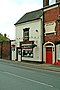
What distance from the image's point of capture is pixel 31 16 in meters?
44.7

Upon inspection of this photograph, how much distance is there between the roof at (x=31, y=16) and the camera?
137 ft

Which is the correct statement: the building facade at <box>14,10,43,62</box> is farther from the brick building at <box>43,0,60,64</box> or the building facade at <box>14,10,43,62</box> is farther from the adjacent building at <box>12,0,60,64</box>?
the brick building at <box>43,0,60,64</box>

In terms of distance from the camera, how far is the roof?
41803 millimetres

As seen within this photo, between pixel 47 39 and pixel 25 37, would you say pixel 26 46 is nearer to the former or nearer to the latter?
pixel 25 37

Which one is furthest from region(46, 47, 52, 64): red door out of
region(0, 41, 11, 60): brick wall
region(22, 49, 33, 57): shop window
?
region(0, 41, 11, 60): brick wall

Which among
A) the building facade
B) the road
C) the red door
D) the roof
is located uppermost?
the roof

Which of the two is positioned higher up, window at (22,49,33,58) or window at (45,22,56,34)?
window at (45,22,56,34)

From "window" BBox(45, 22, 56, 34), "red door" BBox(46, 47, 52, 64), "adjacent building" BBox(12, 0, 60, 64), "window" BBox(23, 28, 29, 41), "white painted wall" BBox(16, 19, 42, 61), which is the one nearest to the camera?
"adjacent building" BBox(12, 0, 60, 64)

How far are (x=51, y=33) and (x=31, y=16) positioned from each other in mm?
7049

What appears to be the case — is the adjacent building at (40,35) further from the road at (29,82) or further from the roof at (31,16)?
the road at (29,82)

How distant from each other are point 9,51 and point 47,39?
13.2 meters

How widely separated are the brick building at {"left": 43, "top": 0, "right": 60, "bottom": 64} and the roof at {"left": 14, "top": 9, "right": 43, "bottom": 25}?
1.61 metres

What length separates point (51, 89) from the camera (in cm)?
1426

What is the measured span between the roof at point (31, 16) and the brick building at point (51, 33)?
1610mm
